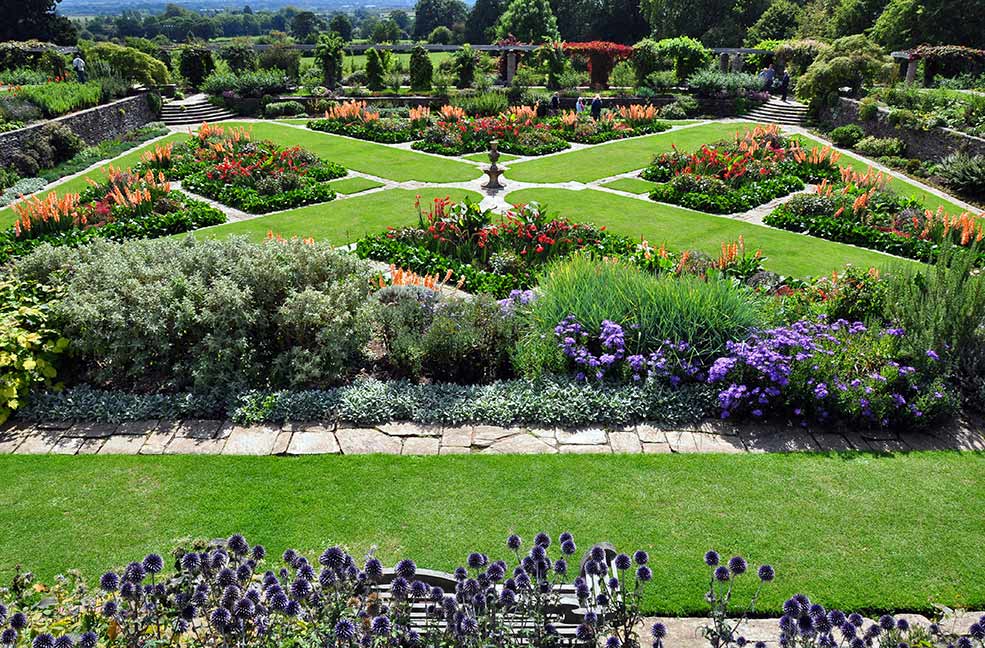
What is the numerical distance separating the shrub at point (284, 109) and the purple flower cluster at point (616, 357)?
2448cm

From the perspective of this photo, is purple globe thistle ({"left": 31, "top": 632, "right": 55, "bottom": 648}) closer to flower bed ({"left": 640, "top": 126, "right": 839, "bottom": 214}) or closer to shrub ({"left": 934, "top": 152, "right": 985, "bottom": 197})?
flower bed ({"left": 640, "top": 126, "right": 839, "bottom": 214})

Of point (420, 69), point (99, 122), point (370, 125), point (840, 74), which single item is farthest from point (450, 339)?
point (420, 69)

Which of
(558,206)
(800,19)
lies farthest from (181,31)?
(558,206)

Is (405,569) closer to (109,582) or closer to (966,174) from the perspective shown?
(109,582)

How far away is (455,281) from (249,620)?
7.89m

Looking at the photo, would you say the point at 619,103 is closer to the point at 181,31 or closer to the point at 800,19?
the point at 800,19

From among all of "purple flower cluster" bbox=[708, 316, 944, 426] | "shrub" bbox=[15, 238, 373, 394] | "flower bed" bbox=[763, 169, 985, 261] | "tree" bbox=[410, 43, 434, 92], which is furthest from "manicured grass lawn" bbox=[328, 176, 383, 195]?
"tree" bbox=[410, 43, 434, 92]

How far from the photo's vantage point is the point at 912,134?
21469 millimetres

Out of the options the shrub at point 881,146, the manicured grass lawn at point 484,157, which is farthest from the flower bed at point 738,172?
the manicured grass lawn at point 484,157

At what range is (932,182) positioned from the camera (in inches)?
734

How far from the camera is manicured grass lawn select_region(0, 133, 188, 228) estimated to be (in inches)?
603

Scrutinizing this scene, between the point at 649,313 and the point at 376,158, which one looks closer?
the point at 649,313

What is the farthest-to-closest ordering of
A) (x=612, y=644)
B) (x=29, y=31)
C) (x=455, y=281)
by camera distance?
(x=29, y=31) → (x=455, y=281) → (x=612, y=644)

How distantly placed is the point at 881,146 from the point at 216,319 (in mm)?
21314
